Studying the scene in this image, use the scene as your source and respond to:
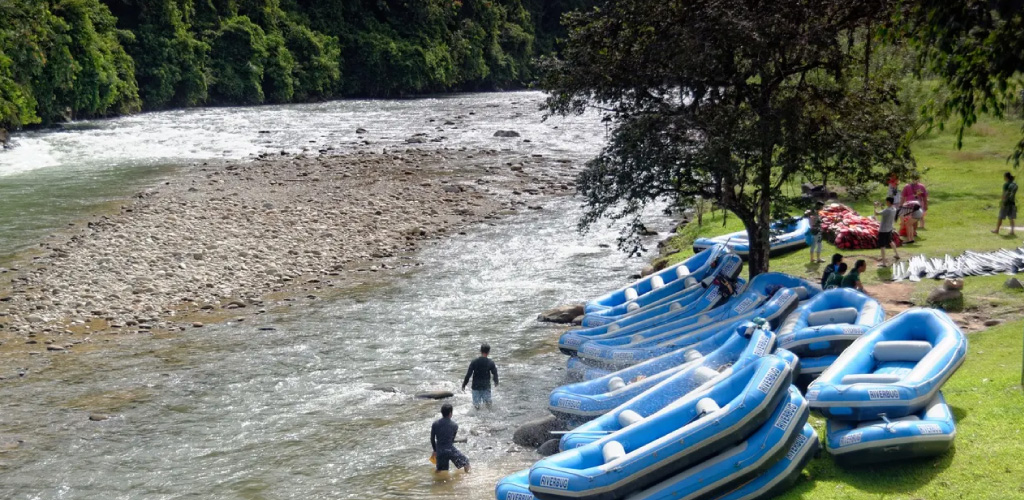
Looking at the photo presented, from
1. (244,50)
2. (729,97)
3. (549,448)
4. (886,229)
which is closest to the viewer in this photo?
(549,448)

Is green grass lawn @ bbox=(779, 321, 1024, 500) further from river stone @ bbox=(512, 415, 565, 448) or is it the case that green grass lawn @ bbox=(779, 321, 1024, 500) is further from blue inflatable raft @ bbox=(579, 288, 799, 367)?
river stone @ bbox=(512, 415, 565, 448)

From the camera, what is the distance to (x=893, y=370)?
10.8 meters

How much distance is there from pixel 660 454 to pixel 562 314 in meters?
9.20

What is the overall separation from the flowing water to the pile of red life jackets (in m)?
4.58

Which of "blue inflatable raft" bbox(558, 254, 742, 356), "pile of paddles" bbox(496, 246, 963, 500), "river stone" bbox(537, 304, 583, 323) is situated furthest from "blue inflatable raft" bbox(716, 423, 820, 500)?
"river stone" bbox(537, 304, 583, 323)

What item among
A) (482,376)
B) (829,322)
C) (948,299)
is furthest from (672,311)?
(948,299)

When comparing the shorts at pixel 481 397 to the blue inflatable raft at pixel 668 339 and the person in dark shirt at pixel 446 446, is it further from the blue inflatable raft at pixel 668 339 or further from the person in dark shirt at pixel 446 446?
the person in dark shirt at pixel 446 446

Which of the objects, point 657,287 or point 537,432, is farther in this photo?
point 657,287

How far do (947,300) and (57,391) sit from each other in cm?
1426

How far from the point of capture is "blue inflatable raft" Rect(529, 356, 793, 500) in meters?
9.27

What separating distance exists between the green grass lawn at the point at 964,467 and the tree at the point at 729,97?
16.8ft

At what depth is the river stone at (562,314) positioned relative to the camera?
18344 millimetres

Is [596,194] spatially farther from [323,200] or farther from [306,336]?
[323,200]

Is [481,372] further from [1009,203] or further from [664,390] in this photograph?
[1009,203]
